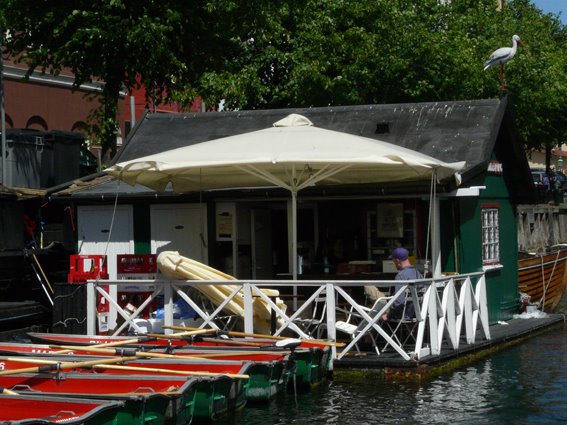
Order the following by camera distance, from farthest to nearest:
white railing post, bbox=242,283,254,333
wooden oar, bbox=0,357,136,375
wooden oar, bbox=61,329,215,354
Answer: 1. white railing post, bbox=242,283,254,333
2. wooden oar, bbox=61,329,215,354
3. wooden oar, bbox=0,357,136,375

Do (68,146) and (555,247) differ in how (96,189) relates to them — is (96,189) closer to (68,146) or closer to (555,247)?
(68,146)

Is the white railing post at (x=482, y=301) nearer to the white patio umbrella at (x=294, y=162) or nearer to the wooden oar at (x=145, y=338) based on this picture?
the white patio umbrella at (x=294, y=162)

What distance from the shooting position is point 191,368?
13.1 metres

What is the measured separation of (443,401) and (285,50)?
22541mm

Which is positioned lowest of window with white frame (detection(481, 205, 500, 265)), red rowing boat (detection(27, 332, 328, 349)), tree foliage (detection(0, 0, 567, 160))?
red rowing boat (detection(27, 332, 328, 349))

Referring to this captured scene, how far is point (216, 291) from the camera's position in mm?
16406

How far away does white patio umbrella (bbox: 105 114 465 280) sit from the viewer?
15766mm

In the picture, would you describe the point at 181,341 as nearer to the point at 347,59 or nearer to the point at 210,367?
the point at 210,367

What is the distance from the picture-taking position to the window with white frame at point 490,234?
2064 cm

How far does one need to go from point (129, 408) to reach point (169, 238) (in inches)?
386

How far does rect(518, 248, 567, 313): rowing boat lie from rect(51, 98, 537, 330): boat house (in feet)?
5.90

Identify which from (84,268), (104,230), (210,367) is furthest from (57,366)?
(104,230)

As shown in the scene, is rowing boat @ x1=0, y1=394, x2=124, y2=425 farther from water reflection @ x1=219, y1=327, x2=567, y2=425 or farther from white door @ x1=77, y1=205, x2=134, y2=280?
white door @ x1=77, y1=205, x2=134, y2=280

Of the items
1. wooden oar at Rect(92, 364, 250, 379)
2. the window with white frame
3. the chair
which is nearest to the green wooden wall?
the window with white frame
